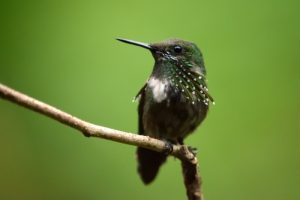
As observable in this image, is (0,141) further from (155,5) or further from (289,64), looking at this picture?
(289,64)

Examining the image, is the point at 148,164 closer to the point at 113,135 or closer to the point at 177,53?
the point at 177,53

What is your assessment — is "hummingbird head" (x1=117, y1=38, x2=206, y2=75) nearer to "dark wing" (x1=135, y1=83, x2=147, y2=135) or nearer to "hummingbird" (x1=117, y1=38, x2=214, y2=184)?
"hummingbird" (x1=117, y1=38, x2=214, y2=184)

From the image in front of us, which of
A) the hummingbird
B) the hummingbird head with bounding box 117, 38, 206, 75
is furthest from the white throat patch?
the hummingbird head with bounding box 117, 38, 206, 75

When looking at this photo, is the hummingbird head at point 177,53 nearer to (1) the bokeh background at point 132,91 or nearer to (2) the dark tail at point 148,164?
(2) the dark tail at point 148,164

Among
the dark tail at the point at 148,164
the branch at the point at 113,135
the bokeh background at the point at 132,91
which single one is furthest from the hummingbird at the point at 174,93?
the bokeh background at the point at 132,91

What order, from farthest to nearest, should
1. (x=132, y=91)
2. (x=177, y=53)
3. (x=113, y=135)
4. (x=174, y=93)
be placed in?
(x=132, y=91)
(x=177, y=53)
(x=174, y=93)
(x=113, y=135)

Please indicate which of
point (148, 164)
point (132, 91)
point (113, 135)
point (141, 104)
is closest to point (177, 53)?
point (141, 104)

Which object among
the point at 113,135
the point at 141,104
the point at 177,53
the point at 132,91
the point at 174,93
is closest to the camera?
the point at 113,135
